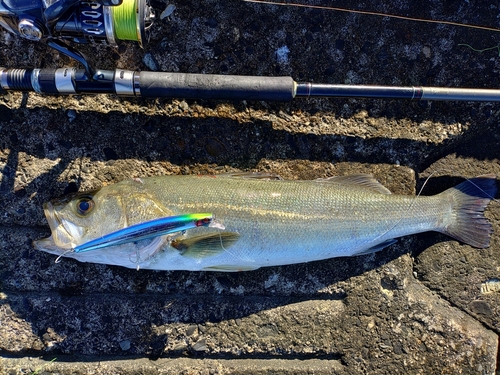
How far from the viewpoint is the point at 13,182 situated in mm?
2957

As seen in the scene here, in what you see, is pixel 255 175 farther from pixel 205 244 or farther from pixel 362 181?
pixel 362 181

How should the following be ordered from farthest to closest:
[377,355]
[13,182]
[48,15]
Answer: [377,355]
[13,182]
[48,15]

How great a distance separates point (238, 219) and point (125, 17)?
4.90 ft

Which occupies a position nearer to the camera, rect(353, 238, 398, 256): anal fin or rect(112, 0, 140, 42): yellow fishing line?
rect(112, 0, 140, 42): yellow fishing line

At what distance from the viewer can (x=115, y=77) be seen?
8.59 feet

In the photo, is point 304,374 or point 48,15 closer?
point 48,15

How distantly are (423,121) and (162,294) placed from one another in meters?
2.58

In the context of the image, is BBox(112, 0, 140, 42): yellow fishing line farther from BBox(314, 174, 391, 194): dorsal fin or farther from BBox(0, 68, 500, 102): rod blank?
BBox(314, 174, 391, 194): dorsal fin

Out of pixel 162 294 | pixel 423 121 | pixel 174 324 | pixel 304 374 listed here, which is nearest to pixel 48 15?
pixel 162 294

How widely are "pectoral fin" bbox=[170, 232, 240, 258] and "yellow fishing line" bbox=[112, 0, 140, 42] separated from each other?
1407 mm

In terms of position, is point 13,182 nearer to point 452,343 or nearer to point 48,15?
point 48,15

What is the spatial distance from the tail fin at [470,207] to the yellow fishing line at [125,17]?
8.47 ft

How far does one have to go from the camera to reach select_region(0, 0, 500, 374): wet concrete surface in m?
2.98

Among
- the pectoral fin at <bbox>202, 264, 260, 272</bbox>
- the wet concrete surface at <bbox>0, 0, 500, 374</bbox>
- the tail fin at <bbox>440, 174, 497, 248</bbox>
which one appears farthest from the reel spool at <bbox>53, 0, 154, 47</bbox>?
the tail fin at <bbox>440, 174, 497, 248</bbox>
